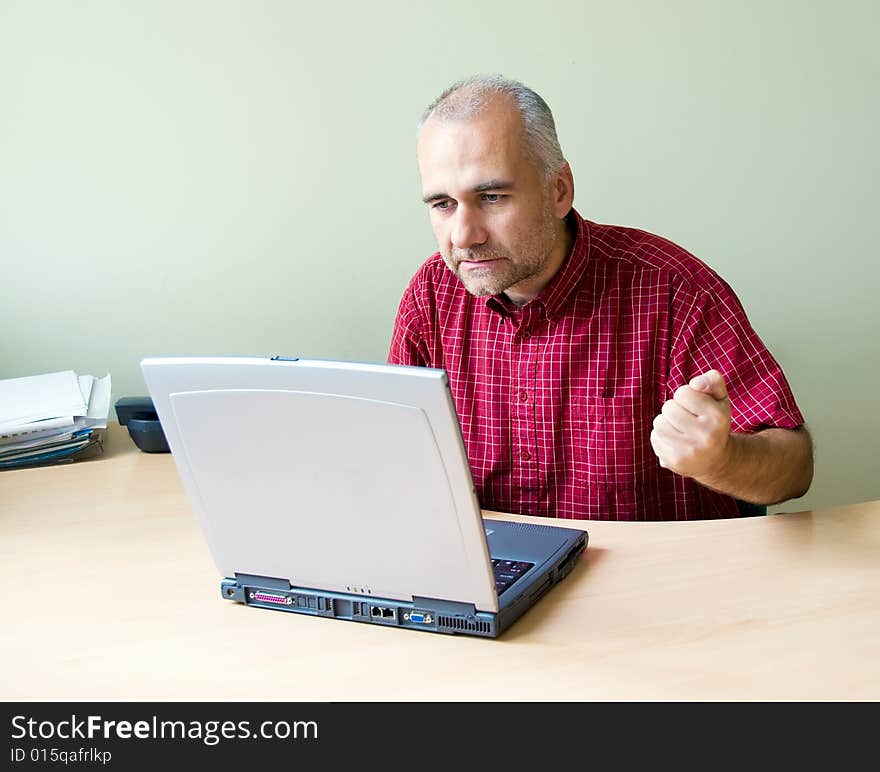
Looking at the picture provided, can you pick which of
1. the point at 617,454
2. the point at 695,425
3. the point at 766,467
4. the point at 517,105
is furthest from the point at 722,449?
the point at 517,105

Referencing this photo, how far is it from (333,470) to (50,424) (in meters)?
0.98

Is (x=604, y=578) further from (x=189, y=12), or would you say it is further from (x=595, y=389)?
(x=189, y=12)

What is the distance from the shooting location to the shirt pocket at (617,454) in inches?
66.1

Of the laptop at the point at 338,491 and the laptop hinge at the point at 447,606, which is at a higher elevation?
the laptop at the point at 338,491

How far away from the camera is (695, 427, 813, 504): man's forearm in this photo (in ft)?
4.50

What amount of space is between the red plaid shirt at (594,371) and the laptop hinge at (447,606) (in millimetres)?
561

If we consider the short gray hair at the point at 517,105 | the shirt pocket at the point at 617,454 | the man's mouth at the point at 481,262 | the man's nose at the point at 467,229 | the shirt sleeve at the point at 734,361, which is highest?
the short gray hair at the point at 517,105

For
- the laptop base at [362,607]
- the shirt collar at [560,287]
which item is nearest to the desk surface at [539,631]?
the laptop base at [362,607]

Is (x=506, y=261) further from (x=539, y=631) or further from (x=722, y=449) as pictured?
(x=539, y=631)

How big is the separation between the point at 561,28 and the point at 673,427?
130cm

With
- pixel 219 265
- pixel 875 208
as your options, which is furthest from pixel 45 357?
pixel 875 208

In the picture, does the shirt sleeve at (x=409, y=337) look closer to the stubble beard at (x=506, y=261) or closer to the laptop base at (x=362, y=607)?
the stubble beard at (x=506, y=261)

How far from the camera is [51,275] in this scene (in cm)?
228
